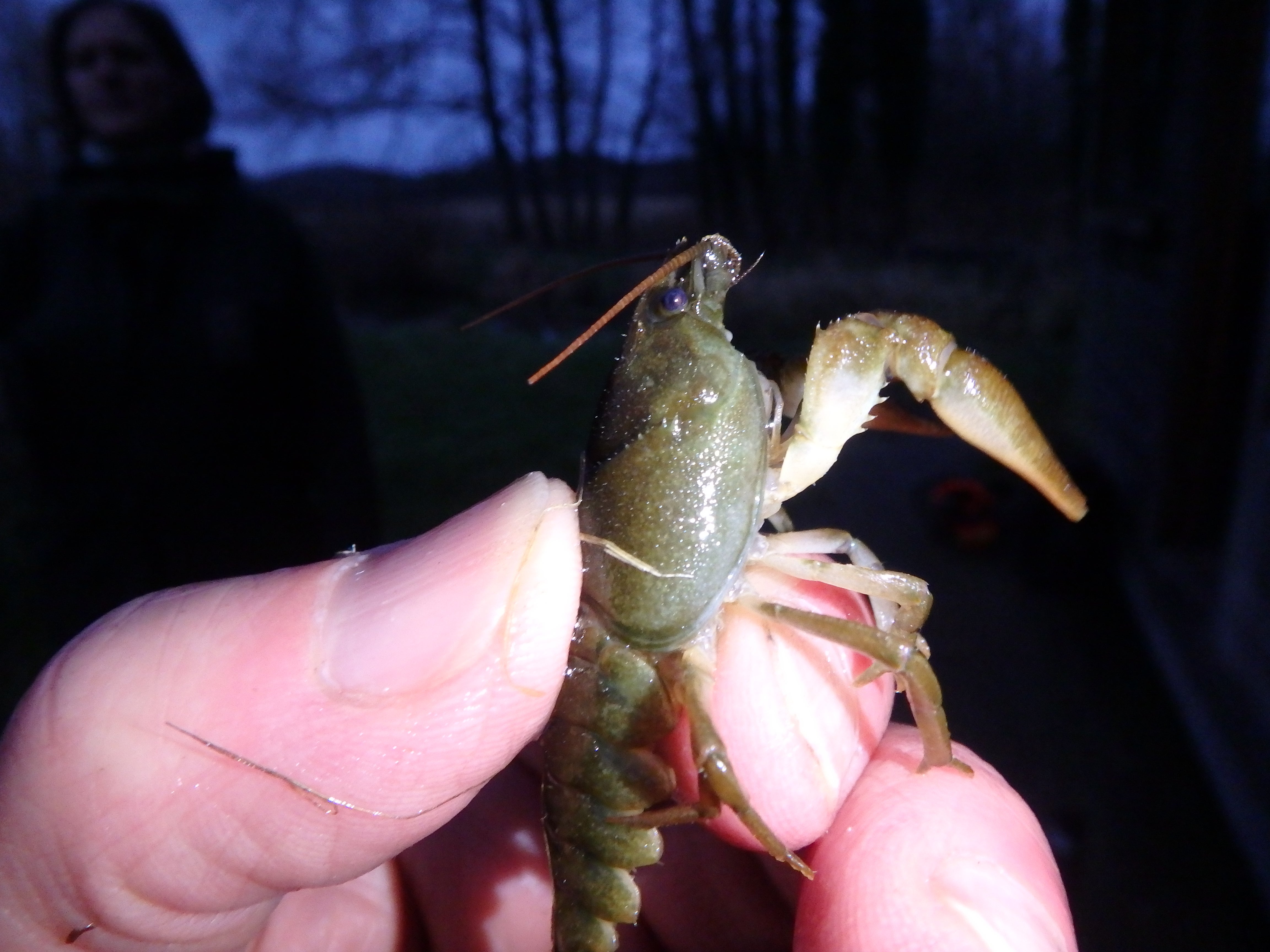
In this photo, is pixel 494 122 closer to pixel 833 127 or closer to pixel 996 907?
pixel 833 127

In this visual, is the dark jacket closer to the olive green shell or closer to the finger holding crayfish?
the finger holding crayfish

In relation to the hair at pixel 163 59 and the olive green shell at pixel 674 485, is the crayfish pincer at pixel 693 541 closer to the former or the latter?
the olive green shell at pixel 674 485

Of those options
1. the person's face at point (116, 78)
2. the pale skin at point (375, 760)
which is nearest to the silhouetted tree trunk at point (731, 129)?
the person's face at point (116, 78)

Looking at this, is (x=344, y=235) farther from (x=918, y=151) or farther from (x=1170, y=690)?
(x=1170, y=690)

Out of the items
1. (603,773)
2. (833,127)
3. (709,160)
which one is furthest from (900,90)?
(603,773)

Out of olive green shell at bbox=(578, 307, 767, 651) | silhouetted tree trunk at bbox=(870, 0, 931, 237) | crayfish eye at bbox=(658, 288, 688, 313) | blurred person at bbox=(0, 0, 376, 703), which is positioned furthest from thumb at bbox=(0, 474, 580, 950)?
silhouetted tree trunk at bbox=(870, 0, 931, 237)

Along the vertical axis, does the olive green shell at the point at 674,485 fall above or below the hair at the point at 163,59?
below
